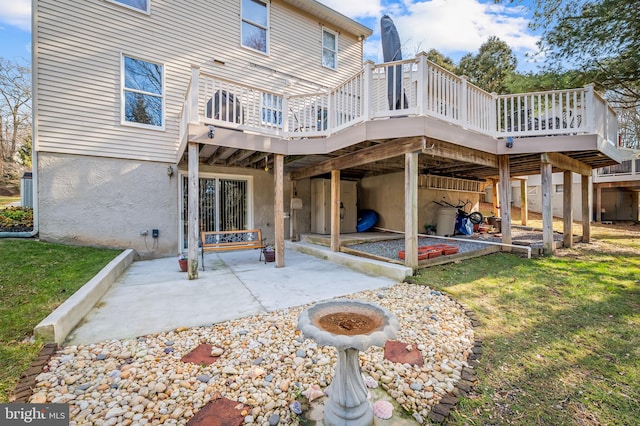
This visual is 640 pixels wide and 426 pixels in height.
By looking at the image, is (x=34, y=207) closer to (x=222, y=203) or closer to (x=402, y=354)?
(x=222, y=203)

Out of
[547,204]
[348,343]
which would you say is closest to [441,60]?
[547,204]

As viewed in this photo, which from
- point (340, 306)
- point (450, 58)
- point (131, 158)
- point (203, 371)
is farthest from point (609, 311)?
point (450, 58)

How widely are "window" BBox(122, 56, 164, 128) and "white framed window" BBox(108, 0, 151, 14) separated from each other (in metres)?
1.24

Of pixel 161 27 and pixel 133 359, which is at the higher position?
pixel 161 27

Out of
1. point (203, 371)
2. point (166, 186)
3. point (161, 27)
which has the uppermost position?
point (161, 27)

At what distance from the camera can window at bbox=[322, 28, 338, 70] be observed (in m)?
9.45

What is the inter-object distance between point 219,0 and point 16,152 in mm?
17497

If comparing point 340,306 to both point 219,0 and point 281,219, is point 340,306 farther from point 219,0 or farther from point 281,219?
point 219,0

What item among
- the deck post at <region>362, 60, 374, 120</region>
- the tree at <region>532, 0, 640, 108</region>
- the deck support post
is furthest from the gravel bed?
the tree at <region>532, 0, 640, 108</region>

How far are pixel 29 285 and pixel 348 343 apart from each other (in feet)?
14.9

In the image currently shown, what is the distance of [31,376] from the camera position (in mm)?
2059

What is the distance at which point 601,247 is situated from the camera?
7367mm

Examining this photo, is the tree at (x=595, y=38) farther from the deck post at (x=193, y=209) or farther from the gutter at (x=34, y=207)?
the gutter at (x=34, y=207)

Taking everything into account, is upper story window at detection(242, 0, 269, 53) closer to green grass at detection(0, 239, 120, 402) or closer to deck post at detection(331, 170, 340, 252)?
deck post at detection(331, 170, 340, 252)
